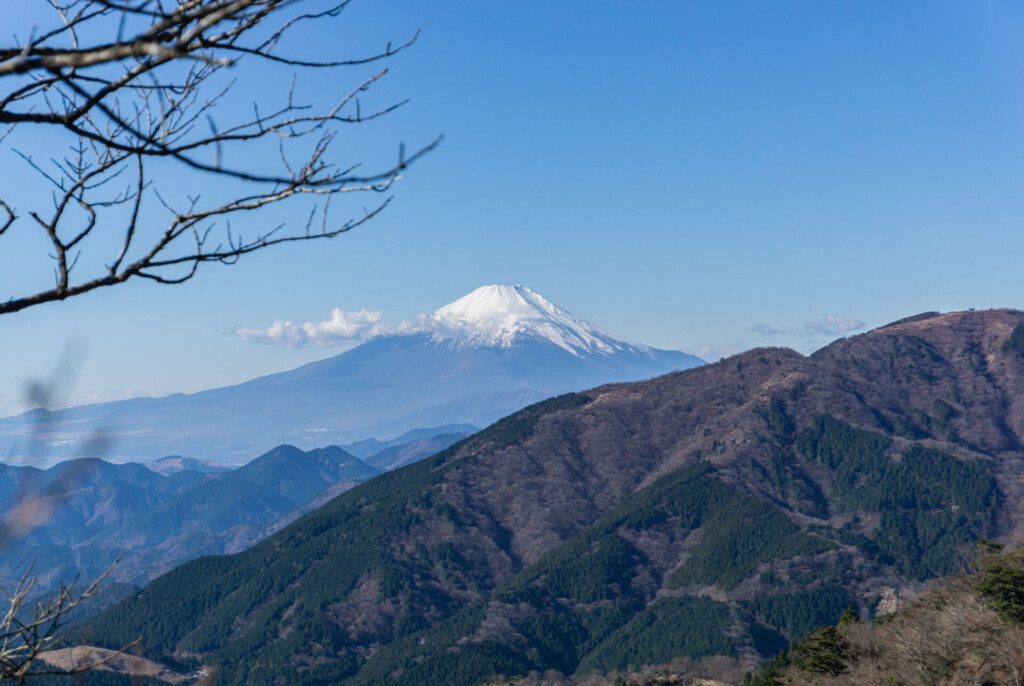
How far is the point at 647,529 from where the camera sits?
13650 cm

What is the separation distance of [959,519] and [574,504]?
193 ft

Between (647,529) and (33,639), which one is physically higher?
(33,639)

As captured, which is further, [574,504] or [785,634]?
[574,504]

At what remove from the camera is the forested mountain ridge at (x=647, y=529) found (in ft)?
362

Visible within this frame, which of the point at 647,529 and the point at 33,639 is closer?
the point at 33,639

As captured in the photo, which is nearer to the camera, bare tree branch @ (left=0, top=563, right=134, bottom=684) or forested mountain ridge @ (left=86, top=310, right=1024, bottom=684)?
bare tree branch @ (left=0, top=563, right=134, bottom=684)

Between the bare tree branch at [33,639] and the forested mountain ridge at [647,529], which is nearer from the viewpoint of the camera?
the bare tree branch at [33,639]

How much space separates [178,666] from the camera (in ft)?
392

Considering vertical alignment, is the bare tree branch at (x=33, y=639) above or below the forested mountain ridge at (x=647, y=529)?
above

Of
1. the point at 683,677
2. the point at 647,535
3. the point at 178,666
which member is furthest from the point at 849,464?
the point at 178,666

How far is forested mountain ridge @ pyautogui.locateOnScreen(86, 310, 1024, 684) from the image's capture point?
110188mm

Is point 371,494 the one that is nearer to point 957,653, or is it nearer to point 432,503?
point 432,503

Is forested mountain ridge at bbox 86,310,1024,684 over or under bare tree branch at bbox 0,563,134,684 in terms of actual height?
under

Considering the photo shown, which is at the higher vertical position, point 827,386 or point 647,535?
point 827,386
